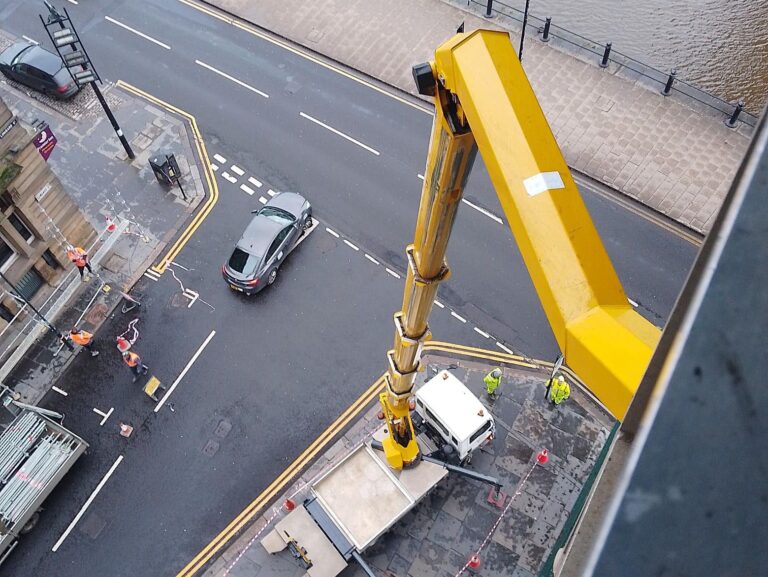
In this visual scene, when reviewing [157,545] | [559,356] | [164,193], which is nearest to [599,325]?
A: [559,356]

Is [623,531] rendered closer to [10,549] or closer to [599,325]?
[599,325]

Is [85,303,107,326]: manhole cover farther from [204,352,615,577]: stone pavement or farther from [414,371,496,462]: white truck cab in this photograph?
[414,371,496,462]: white truck cab

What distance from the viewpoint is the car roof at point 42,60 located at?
32969mm

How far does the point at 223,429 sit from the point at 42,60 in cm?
2137

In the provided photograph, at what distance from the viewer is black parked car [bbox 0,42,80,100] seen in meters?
33.0

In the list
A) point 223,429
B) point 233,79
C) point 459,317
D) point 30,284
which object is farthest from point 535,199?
point 233,79

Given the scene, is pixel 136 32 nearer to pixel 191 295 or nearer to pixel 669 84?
pixel 191 295

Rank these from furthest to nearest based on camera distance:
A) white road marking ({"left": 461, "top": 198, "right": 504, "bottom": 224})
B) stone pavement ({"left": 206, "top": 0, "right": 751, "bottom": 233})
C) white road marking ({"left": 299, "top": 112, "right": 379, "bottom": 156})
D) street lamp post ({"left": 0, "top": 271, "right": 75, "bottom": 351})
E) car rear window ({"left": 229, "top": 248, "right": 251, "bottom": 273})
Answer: white road marking ({"left": 299, "top": 112, "right": 379, "bottom": 156}), stone pavement ({"left": 206, "top": 0, "right": 751, "bottom": 233}), white road marking ({"left": 461, "top": 198, "right": 504, "bottom": 224}), car rear window ({"left": 229, "top": 248, "right": 251, "bottom": 273}), street lamp post ({"left": 0, "top": 271, "right": 75, "bottom": 351})

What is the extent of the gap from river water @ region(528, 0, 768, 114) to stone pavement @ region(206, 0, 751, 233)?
372 cm

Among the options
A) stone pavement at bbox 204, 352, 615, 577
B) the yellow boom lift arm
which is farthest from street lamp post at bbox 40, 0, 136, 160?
the yellow boom lift arm

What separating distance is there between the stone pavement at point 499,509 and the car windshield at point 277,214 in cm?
878

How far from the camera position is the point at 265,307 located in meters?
27.7

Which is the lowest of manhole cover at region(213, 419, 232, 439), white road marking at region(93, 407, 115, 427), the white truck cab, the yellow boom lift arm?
white road marking at region(93, 407, 115, 427)

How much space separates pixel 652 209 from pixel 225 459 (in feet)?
67.2
